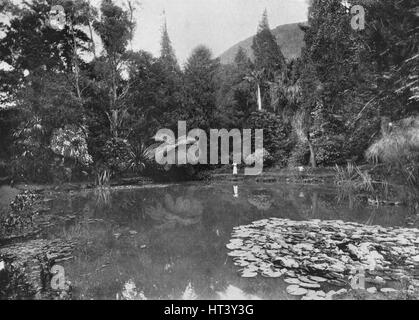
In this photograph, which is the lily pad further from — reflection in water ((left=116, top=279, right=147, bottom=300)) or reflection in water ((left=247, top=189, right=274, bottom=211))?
reflection in water ((left=247, top=189, right=274, bottom=211))

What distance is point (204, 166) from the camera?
14.7 m

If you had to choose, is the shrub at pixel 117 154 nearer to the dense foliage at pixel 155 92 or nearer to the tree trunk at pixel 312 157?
the dense foliage at pixel 155 92

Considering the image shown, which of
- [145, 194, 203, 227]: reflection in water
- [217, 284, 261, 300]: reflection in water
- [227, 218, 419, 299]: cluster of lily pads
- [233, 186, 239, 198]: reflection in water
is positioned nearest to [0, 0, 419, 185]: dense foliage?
[233, 186, 239, 198]: reflection in water

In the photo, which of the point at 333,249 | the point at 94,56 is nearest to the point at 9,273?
the point at 333,249

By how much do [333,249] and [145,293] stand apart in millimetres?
2534

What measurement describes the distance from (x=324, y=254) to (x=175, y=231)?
255 cm

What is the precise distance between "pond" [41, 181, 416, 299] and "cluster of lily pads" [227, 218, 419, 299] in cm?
23

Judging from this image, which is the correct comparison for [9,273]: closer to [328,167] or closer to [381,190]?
[381,190]

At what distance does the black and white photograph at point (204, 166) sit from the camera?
3762mm

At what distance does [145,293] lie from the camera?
341 centimetres

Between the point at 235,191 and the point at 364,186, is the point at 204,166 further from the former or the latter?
the point at 364,186

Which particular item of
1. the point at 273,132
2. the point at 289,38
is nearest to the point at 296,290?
the point at 273,132

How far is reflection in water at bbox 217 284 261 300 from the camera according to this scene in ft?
10.7

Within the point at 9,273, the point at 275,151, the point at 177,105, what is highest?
the point at 177,105
